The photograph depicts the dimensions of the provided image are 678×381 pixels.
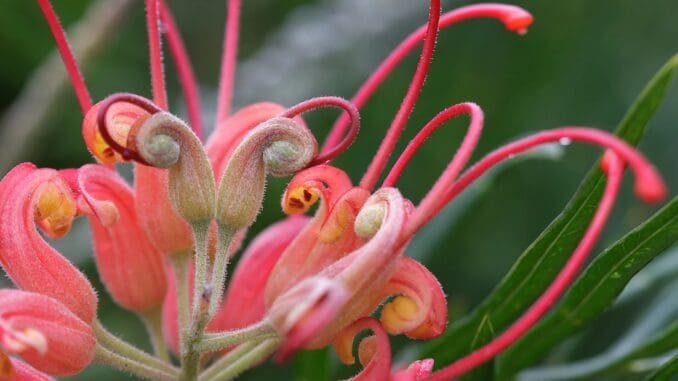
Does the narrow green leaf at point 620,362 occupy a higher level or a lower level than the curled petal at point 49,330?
lower

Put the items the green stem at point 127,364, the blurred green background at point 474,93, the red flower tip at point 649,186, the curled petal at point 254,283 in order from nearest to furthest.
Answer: the red flower tip at point 649,186
the green stem at point 127,364
the curled petal at point 254,283
the blurred green background at point 474,93

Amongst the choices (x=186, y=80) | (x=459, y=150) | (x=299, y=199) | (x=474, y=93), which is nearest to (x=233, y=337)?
(x=299, y=199)

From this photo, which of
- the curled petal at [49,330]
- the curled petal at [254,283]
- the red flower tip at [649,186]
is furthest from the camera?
the curled petal at [254,283]

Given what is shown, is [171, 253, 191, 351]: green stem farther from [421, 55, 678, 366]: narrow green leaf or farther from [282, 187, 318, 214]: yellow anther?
[421, 55, 678, 366]: narrow green leaf

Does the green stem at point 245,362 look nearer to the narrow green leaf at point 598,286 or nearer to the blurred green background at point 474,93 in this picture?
the narrow green leaf at point 598,286

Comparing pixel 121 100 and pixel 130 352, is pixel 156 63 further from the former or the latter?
pixel 130 352

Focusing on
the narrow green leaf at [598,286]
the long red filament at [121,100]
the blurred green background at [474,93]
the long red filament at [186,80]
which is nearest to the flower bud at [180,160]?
the long red filament at [121,100]

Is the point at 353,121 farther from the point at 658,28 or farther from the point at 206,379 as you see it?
the point at 658,28
